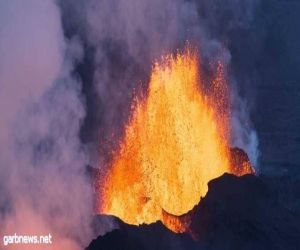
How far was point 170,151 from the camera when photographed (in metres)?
41.8

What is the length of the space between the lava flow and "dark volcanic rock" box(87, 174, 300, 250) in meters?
4.15

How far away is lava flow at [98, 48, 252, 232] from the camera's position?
36906mm

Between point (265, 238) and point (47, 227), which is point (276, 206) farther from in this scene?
point (47, 227)

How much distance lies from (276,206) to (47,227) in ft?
42.4

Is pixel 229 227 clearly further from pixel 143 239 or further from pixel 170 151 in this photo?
pixel 170 151

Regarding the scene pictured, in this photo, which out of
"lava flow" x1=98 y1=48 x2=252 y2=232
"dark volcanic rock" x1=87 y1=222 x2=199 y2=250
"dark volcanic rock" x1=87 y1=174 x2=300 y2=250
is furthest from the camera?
"lava flow" x1=98 y1=48 x2=252 y2=232

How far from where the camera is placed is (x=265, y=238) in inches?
1200

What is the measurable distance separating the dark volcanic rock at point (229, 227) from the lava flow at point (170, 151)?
4148 millimetres

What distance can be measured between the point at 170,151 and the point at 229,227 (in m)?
12.2

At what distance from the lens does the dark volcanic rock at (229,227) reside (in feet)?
93.4

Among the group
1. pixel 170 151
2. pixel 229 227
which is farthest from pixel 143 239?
pixel 170 151

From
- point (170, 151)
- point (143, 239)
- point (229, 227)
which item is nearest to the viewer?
point (143, 239)

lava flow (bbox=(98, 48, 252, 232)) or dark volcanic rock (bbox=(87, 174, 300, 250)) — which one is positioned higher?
lava flow (bbox=(98, 48, 252, 232))

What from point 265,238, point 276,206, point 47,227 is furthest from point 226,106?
point 47,227
